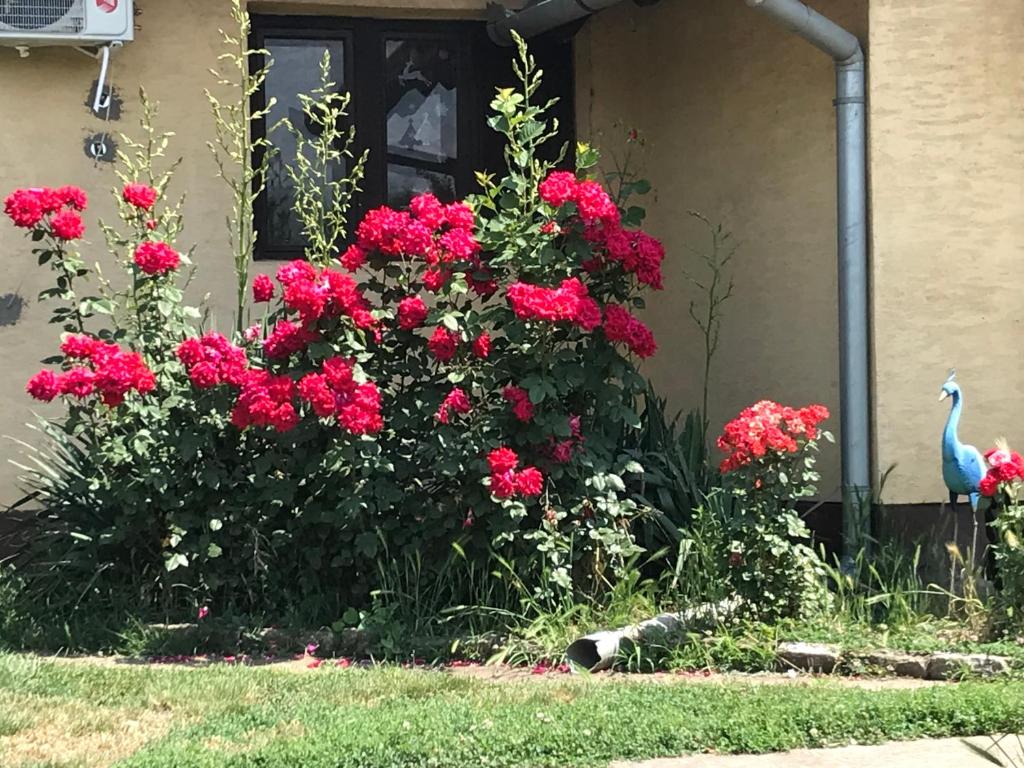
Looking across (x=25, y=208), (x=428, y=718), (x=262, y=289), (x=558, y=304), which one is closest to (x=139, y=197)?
→ (x=25, y=208)

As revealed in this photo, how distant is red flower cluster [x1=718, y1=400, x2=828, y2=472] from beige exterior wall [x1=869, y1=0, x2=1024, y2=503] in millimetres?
989

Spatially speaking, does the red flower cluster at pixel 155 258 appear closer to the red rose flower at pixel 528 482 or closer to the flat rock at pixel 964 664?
the red rose flower at pixel 528 482

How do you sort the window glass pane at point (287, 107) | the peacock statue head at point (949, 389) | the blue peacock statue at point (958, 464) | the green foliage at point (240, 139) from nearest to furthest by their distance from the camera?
the blue peacock statue at point (958, 464) → the peacock statue head at point (949, 389) → the green foliage at point (240, 139) → the window glass pane at point (287, 107)

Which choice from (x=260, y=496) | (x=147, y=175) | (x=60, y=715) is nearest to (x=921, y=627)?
(x=260, y=496)

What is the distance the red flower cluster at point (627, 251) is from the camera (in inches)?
231

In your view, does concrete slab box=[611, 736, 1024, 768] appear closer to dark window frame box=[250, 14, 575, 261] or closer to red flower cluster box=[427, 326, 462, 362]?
red flower cluster box=[427, 326, 462, 362]

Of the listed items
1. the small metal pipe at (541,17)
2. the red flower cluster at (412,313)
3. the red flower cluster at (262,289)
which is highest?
the small metal pipe at (541,17)

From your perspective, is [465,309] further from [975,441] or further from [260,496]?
[975,441]

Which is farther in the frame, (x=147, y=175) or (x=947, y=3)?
(x=147, y=175)

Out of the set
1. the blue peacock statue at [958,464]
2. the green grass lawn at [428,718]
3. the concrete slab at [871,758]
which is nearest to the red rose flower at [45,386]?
the green grass lawn at [428,718]

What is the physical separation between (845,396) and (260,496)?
9.86ft

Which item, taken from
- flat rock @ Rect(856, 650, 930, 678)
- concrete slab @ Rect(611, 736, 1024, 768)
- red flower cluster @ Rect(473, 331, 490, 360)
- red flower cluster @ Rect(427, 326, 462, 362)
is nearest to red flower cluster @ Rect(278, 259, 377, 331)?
red flower cluster @ Rect(427, 326, 462, 362)

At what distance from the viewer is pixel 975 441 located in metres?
6.44

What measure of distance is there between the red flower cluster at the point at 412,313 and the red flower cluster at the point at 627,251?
2.71 ft
